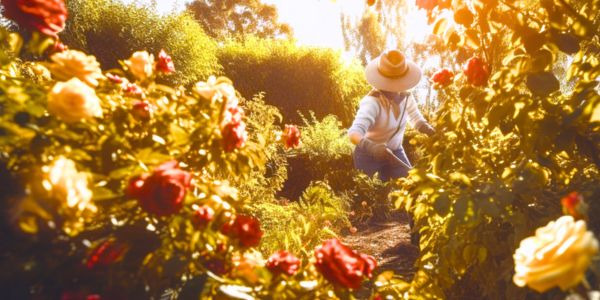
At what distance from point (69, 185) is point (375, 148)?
344 cm

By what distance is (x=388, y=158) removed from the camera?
4172mm

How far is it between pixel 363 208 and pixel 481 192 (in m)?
4.05

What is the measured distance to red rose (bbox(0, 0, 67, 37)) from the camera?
1104 mm

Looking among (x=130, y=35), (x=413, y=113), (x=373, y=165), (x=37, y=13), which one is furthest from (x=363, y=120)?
(x=130, y=35)

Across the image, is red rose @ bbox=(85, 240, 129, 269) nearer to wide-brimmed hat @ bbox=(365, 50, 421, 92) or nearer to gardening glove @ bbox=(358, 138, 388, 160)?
gardening glove @ bbox=(358, 138, 388, 160)

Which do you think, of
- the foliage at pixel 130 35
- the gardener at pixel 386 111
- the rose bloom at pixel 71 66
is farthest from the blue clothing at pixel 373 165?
the foliage at pixel 130 35

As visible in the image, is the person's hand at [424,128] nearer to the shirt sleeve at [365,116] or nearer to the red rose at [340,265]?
the shirt sleeve at [365,116]

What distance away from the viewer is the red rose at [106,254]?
89 centimetres

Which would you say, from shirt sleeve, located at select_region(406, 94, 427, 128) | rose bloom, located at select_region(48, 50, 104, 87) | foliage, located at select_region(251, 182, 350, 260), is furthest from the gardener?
rose bloom, located at select_region(48, 50, 104, 87)

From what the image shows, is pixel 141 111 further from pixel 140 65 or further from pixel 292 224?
pixel 292 224

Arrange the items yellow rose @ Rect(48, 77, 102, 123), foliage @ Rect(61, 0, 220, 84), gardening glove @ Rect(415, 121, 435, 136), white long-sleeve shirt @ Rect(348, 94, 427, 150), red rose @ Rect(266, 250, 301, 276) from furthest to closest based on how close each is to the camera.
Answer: foliage @ Rect(61, 0, 220, 84) → gardening glove @ Rect(415, 121, 435, 136) → white long-sleeve shirt @ Rect(348, 94, 427, 150) → red rose @ Rect(266, 250, 301, 276) → yellow rose @ Rect(48, 77, 102, 123)

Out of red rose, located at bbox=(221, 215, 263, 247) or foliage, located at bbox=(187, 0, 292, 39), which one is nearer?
red rose, located at bbox=(221, 215, 263, 247)

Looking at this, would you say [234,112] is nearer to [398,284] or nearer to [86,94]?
[86,94]

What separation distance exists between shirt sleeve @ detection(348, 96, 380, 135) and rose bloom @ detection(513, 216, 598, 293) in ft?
10.2
